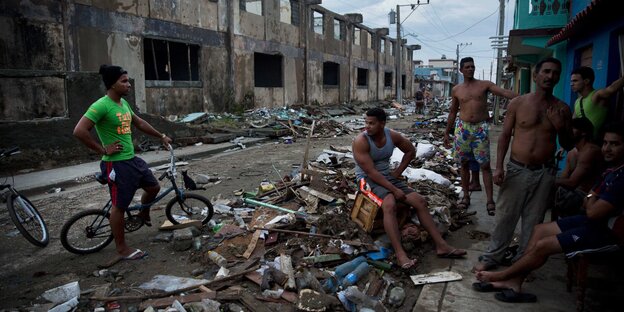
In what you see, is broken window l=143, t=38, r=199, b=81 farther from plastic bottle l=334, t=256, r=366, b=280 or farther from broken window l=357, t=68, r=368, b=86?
broken window l=357, t=68, r=368, b=86

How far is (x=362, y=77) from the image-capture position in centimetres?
3591

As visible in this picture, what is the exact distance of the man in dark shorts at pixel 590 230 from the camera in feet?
9.41

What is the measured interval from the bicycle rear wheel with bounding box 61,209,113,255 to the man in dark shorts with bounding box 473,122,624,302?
13.3ft

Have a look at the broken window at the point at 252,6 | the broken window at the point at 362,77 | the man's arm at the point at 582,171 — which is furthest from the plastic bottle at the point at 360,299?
the broken window at the point at 362,77

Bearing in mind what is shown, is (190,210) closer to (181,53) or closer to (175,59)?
(181,53)

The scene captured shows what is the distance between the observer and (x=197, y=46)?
17.5m

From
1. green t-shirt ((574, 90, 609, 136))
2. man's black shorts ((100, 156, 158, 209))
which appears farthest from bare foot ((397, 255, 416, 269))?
man's black shorts ((100, 156, 158, 209))

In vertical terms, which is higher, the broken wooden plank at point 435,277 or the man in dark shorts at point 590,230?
the man in dark shorts at point 590,230

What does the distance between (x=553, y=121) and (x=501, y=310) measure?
167 centimetres

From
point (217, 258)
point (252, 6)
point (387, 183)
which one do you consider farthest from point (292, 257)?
point (252, 6)

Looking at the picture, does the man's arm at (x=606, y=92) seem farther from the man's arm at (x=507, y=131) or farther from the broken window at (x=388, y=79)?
the broken window at (x=388, y=79)

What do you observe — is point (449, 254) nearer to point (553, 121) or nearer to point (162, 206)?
point (553, 121)

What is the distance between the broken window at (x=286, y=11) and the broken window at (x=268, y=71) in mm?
2107

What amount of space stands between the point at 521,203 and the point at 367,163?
1486 mm
